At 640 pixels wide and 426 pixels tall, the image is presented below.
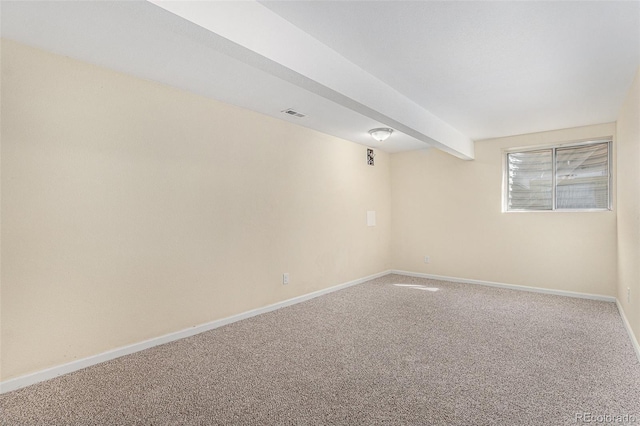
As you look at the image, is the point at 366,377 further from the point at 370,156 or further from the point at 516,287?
the point at 370,156

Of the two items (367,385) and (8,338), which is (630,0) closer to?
(367,385)

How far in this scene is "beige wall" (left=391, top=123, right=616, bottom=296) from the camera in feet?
14.7

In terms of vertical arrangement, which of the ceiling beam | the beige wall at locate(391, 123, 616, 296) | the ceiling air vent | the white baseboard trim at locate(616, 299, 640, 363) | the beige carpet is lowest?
the beige carpet

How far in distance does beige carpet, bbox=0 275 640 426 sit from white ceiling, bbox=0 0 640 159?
6.96 feet

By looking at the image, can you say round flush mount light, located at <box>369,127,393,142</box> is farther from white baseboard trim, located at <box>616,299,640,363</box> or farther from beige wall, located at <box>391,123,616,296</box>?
white baseboard trim, located at <box>616,299,640,363</box>

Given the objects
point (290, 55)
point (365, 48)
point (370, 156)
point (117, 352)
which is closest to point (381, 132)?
point (370, 156)

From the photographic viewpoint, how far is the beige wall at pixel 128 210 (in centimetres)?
234

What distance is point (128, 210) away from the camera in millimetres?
2857

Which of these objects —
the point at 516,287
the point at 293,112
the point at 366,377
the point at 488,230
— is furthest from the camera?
the point at 488,230

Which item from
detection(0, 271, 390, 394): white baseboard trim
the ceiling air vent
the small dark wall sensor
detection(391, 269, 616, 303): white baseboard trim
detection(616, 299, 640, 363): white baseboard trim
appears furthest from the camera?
the small dark wall sensor

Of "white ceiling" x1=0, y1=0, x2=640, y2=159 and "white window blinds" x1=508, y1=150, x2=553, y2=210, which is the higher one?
"white ceiling" x1=0, y1=0, x2=640, y2=159

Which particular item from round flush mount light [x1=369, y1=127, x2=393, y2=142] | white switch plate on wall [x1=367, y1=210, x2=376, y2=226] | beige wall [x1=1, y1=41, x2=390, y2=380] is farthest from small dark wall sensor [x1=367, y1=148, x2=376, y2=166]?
beige wall [x1=1, y1=41, x2=390, y2=380]

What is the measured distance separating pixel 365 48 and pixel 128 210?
2.37 m

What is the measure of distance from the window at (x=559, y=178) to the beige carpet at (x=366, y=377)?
167cm
